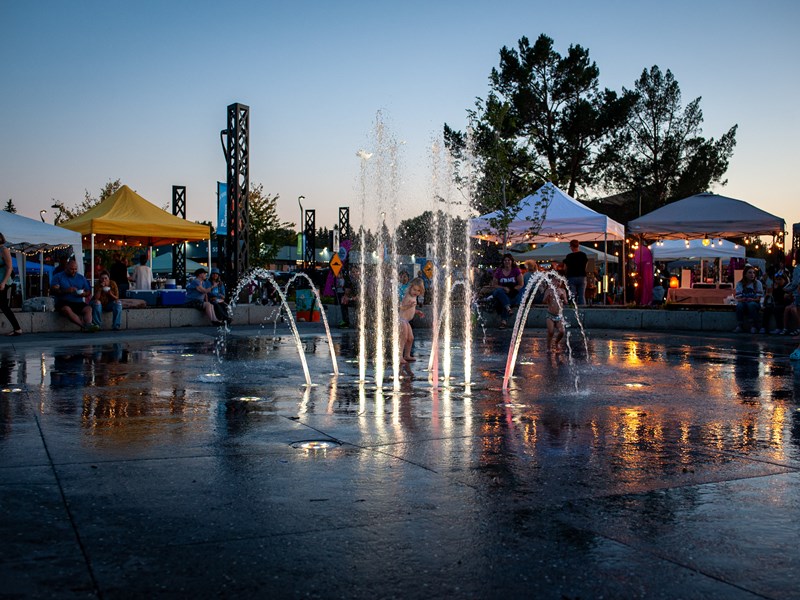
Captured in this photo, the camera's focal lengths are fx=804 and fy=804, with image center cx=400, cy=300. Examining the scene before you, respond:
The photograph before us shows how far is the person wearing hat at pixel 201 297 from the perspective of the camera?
1755 centimetres

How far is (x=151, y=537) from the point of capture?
3.17 m

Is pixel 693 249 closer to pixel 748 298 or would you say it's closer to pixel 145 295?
pixel 748 298

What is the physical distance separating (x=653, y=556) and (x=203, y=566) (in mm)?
1655

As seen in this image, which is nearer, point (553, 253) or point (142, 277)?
point (142, 277)

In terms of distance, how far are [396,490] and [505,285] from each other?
45.6ft

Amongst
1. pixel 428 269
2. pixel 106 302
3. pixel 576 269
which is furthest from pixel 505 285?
pixel 428 269

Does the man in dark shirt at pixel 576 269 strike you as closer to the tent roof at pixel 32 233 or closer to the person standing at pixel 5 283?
the tent roof at pixel 32 233

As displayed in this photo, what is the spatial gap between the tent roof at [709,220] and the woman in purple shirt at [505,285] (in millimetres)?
4167

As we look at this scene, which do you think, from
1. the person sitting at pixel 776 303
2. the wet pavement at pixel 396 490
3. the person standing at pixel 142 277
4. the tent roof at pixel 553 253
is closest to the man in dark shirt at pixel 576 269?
the person sitting at pixel 776 303

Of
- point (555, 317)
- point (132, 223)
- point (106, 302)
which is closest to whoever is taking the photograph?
point (555, 317)

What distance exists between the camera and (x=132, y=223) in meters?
18.8

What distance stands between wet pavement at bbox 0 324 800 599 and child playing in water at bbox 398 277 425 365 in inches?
70.2

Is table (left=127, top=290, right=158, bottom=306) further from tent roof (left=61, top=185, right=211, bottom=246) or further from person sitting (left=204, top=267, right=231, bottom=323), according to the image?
person sitting (left=204, top=267, right=231, bottom=323)

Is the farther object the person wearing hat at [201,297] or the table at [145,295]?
the table at [145,295]
